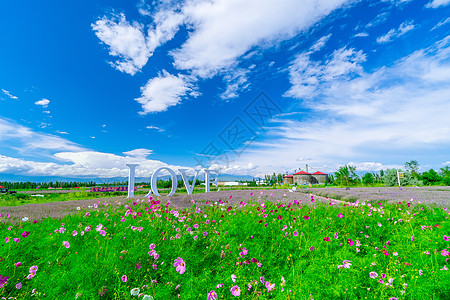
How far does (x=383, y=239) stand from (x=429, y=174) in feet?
142

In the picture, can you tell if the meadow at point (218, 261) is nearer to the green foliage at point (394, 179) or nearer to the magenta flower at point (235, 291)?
the magenta flower at point (235, 291)

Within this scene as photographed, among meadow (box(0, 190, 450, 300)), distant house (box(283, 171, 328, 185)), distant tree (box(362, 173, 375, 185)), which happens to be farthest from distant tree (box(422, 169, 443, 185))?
meadow (box(0, 190, 450, 300))

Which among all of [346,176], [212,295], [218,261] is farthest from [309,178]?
[212,295]

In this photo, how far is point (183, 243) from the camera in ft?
12.7

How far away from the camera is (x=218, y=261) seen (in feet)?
11.9

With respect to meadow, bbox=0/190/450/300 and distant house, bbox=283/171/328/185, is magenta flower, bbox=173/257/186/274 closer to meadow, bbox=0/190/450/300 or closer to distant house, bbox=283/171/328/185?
meadow, bbox=0/190/450/300

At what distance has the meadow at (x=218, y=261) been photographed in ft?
8.92

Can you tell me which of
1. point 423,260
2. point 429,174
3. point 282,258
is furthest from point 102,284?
point 429,174

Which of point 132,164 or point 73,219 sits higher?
point 132,164

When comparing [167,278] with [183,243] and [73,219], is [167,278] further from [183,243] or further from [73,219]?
[73,219]

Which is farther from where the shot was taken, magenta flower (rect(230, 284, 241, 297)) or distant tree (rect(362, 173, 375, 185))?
distant tree (rect(362, 173, 375, 185))

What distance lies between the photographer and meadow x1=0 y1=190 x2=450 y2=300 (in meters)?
2.72

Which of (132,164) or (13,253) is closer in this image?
(13,253)

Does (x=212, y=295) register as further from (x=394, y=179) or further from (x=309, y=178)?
(x=309, y=178)
